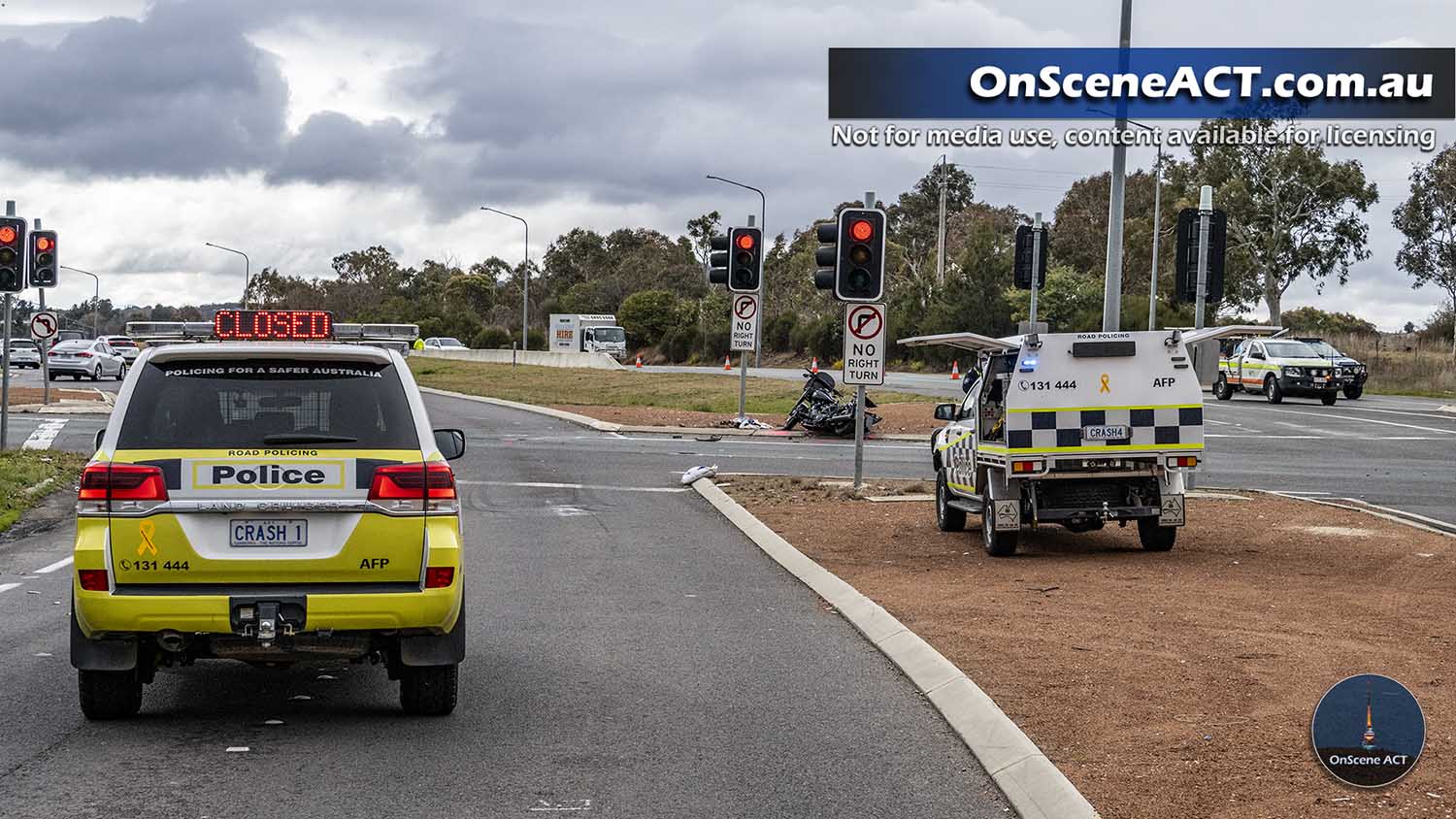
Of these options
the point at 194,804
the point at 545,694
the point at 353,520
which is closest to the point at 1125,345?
the point at 545,694

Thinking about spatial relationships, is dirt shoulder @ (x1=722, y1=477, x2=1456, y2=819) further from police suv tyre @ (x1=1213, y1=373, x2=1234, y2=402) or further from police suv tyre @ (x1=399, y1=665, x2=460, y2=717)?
police suv tyre @ (x1=1213, y1=373, x2=1234, y2=402)

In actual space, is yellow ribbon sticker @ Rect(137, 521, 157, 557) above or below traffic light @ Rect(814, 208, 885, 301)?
below

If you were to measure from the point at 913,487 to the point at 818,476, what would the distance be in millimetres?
2083

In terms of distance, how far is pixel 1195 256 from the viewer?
1800 centimetres

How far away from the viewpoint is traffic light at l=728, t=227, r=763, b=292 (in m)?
30.0

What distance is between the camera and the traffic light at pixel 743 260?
30047mm

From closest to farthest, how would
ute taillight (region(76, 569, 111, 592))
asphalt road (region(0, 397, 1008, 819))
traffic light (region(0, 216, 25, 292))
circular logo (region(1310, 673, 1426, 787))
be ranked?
circular logo (region(1310, 673, 1426, 787)) < asphalt road (region(0, 397, 1008, 819)) < ute taillight (region(76, 569, 111, 592)) < traffic light (region(0, 216, 25, 292))

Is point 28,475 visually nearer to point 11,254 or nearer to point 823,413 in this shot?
point 11,254

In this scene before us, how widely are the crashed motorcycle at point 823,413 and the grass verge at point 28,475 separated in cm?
1389

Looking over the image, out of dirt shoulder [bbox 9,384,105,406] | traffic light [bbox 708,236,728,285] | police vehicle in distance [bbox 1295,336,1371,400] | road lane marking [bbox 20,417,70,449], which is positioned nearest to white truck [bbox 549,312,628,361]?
dirt shoulder [bbox 9,384,105,406]

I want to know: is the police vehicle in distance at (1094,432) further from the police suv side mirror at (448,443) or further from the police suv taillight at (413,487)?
the police suv taillight at (413,487)

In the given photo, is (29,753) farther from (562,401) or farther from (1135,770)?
(562,401)

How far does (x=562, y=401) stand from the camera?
4266 centimetres

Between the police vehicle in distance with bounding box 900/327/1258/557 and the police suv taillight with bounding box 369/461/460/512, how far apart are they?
23.9 feet
